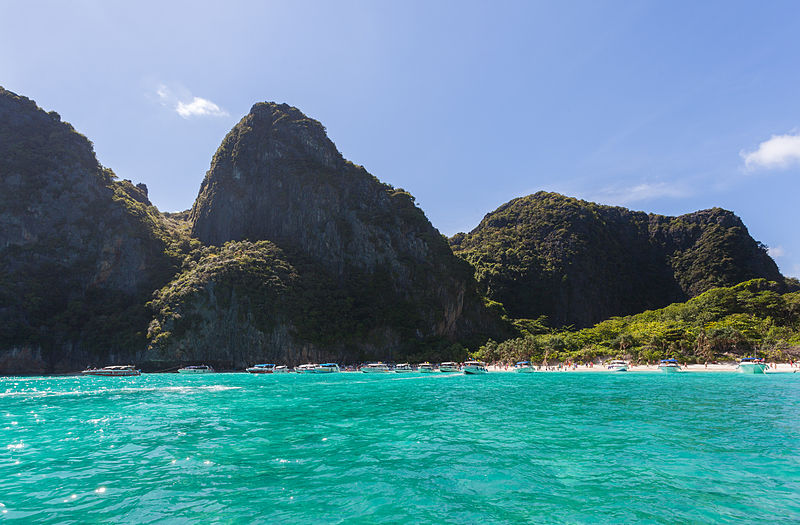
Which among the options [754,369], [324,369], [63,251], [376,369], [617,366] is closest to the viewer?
[754,369]

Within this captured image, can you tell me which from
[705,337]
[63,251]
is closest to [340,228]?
[63,251]

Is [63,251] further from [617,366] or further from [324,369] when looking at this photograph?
[617,366]

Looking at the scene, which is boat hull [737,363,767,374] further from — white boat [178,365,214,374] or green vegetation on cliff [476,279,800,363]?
white boat [178,365,214,374]

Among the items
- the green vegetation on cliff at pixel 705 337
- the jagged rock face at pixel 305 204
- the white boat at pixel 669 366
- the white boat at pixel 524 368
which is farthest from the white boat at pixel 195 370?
the white boat at pixel 669 366

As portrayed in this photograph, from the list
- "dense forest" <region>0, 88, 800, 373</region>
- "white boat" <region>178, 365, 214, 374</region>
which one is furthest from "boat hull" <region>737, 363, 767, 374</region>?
"white boat" <region>178, 365, 214, 374</region>

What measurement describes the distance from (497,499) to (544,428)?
1110 centimetres

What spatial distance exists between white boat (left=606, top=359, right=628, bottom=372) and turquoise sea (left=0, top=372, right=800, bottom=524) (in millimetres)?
50238

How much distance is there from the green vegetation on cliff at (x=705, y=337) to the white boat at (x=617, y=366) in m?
4.57

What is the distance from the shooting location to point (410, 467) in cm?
1326

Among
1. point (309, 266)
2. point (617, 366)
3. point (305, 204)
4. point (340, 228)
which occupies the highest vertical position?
point (305, 204)

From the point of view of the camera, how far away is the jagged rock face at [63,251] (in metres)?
106

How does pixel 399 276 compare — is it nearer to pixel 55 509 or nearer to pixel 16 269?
pixel 16 269


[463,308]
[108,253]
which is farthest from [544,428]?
[108,253]

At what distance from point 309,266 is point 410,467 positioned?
132842 mm
